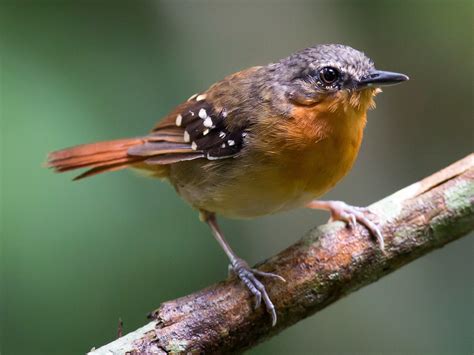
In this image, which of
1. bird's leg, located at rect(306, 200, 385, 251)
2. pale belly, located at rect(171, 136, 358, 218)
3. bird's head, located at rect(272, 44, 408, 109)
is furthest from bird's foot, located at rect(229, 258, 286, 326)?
bird's head, located at rect(272, 44, 408, 109)

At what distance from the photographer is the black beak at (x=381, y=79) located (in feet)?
7.77

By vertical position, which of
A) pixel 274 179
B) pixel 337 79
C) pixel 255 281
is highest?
pixel 337 79

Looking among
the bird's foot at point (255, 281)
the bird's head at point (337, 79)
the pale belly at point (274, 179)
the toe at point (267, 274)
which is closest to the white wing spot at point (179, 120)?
the pale belly at point (274, 179)

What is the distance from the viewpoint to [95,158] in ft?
9.70

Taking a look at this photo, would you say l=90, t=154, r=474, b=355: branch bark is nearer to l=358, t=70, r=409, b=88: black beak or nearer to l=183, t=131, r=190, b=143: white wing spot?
l=358, t=70, r=409, b=88: black beak

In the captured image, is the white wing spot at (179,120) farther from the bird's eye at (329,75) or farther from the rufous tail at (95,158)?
the bird's eye at (329,75)

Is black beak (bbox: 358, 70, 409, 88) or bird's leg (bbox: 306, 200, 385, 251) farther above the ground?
black beak (bbox: 358, 70, 409, 88)

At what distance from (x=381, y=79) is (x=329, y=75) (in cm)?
22

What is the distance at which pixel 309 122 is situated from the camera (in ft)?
8.08

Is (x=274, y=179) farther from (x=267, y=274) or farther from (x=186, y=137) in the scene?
(x=186, y=137)

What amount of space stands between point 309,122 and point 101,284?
56.0 inches

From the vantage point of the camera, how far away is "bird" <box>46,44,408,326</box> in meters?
2.44

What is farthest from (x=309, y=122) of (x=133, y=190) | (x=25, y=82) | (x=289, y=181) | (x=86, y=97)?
(x=25, y=82)

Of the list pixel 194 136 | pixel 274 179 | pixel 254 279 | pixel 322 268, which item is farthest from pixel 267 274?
pixel 194 136
